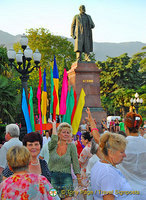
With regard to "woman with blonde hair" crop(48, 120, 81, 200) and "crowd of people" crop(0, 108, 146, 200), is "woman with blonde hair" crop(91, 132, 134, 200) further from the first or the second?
"woman with blonde hair" crop(48, 120, 81, 200)

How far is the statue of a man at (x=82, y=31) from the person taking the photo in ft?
58.6

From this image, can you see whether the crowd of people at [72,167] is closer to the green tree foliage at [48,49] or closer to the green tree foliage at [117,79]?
the green tree foliage at [48,49]

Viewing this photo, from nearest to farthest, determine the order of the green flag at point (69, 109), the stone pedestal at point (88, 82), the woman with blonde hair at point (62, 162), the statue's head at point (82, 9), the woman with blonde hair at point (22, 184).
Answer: the woman with blonde hair at point (22, 184), the woman with blonde hair at point (62, 162), the green flag at point (69, 109), the stone pedestal at point (88, 82), the statue's head at point (82, 9)

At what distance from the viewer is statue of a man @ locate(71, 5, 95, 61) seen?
17875 millimetres

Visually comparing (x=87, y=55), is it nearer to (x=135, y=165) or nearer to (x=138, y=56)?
(x=135, y=165)

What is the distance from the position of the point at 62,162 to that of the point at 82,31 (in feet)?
47.0

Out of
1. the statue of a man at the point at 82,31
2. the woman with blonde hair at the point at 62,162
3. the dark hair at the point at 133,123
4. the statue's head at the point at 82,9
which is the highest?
the statue's head at the point at 82,9

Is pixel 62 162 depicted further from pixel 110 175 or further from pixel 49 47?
Result: pixel 49 47

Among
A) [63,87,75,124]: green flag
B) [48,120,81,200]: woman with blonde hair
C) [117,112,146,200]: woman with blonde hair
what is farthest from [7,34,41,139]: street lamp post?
[117,112,146,200]: woman with blonde hair

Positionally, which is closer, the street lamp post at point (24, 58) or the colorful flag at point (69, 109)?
the colorful flag at point (69, 109)

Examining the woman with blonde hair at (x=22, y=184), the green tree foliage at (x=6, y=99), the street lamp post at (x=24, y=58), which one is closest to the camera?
the woman with blonde hair at (x=22, y=184)

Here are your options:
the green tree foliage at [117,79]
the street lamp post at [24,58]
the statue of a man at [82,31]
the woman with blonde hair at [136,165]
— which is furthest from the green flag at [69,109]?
the green tree foliage at [117,79]

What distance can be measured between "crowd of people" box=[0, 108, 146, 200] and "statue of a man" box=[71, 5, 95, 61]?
13572 mm

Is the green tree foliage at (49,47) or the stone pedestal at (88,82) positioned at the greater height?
the green tree foliage at (49,47)
